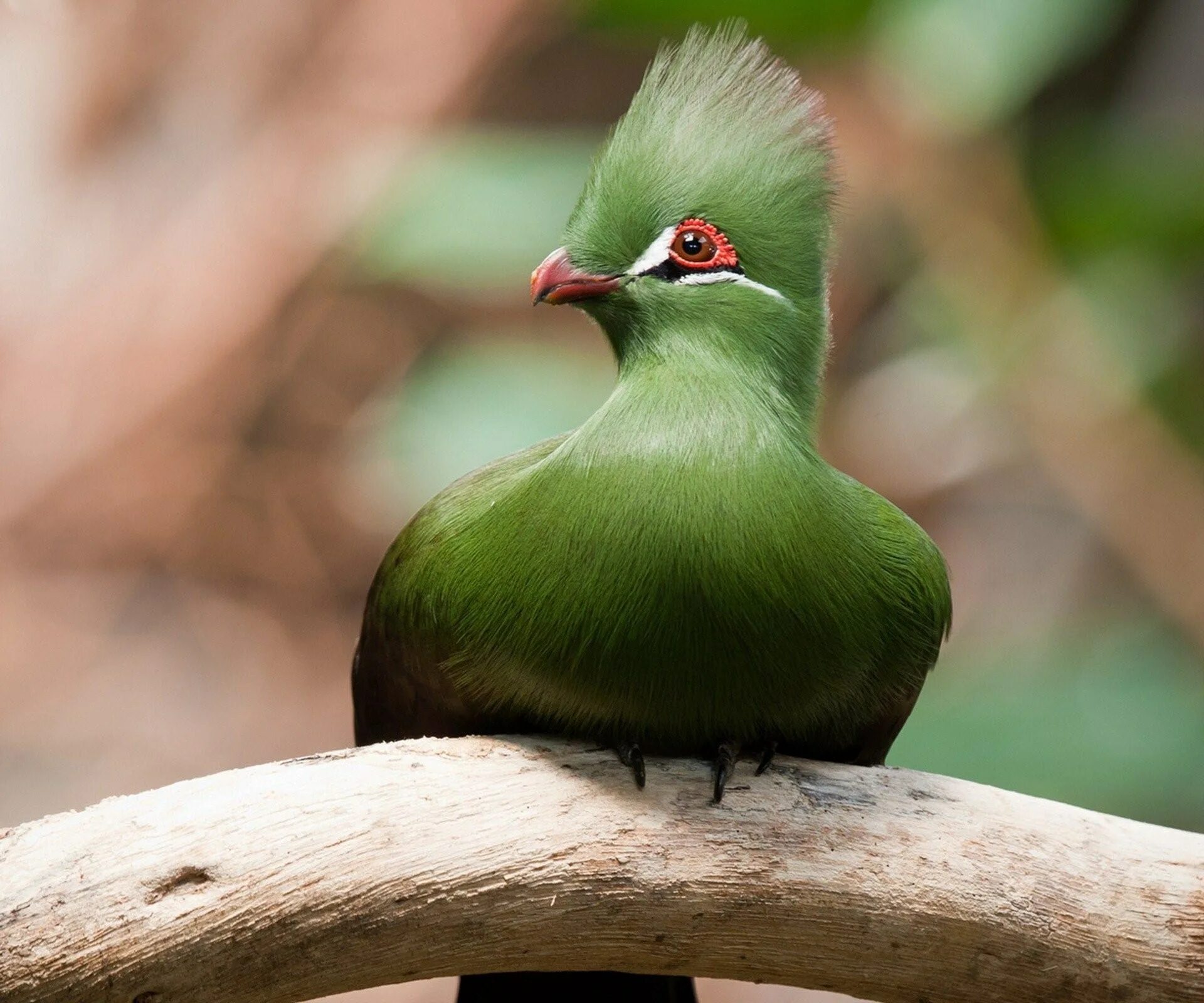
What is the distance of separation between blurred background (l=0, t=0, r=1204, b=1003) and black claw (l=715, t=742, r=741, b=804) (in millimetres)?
1475

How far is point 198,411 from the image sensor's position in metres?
5.69

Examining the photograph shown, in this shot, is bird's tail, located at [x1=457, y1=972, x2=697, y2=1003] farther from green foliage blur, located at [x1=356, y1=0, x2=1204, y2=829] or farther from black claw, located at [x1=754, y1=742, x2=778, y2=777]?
green foliage blur, located at [x1=356, y1=0, x2=1204, y2=829]

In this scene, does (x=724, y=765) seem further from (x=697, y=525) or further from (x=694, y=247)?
(x=694, y=247)

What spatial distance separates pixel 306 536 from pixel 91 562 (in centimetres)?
91

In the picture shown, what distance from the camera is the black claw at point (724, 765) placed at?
212cm

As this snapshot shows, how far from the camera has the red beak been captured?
2.17 meters

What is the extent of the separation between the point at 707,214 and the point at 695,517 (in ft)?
1.63

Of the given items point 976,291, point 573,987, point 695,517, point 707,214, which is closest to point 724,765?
point 695,517

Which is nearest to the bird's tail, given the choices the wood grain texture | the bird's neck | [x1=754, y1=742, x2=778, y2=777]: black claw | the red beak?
the wood grain texture

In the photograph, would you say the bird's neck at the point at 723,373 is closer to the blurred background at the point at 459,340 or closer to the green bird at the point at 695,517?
the green bird at the point at 695,517

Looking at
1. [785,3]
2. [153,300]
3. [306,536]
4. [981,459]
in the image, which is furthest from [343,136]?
[981,459]

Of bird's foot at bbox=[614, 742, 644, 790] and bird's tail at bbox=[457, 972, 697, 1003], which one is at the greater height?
bird's foot at bbox=[614, 742, 644, 790]

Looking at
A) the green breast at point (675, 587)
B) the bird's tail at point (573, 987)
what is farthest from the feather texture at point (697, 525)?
the bird's tail at point (573, 987)

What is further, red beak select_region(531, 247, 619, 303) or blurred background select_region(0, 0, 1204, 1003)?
blurred background select_region(0, 0, 1204, 1003)
